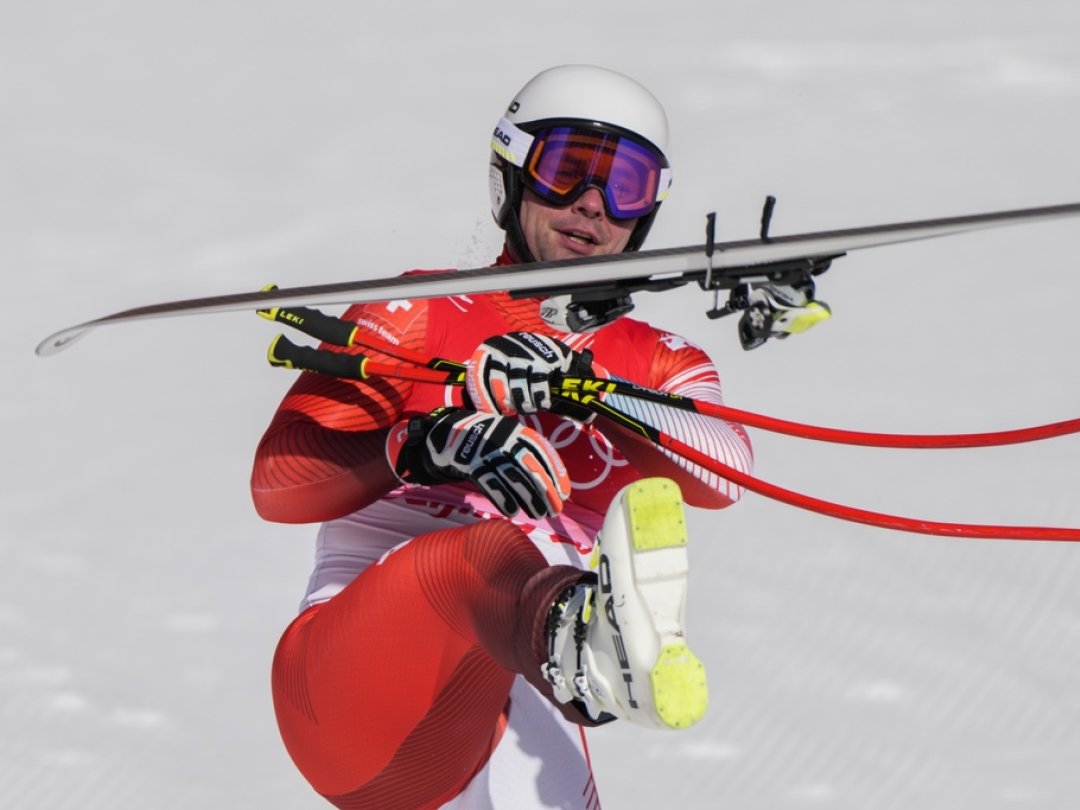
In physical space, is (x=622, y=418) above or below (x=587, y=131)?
below

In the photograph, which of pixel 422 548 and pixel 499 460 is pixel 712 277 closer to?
pixel 499 460

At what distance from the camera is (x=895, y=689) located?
17.9 feet

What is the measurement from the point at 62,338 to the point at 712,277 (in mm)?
1379

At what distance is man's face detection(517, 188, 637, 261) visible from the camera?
4184 millimetres

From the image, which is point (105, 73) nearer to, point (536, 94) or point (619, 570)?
point (536, 94)

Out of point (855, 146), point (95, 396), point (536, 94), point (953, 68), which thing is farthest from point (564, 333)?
point (953, 68)

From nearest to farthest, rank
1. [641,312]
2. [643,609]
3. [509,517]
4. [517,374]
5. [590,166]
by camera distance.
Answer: [643,609], [517,374], [509,517], [590,166], [641,312]


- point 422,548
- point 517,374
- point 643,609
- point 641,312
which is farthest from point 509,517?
point 641,312

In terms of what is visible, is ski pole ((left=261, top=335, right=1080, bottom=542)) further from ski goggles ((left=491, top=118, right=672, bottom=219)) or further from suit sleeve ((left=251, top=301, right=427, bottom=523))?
ski goggles ((left=491, top=118, right=672, bottom=219))

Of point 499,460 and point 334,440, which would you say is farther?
point 334,440

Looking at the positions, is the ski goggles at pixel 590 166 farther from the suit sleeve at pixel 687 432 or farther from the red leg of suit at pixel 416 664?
the red leg of suit at pixel 416 664

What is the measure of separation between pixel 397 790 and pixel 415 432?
78cm

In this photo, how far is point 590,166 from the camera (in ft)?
13.7

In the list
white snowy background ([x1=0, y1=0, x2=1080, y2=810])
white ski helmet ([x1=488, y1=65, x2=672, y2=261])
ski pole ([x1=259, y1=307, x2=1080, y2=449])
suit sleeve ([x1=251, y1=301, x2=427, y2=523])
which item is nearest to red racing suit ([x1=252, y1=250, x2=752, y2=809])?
suit sleeve ([x1=251, y1=301, x2=427, y2=523])
